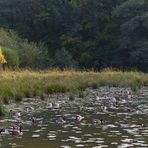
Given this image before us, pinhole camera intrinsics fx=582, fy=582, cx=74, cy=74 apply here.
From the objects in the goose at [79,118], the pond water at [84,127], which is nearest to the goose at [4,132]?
the pond water at [84,127]

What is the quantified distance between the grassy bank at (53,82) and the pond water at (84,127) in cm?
185

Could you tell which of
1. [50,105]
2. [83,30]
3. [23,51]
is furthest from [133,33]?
[50,105]

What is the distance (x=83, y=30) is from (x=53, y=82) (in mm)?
38183

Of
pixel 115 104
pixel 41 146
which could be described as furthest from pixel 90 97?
pixel 41 146

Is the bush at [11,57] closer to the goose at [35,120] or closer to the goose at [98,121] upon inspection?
the goose at [35,120]

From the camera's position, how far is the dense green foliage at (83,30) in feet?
202

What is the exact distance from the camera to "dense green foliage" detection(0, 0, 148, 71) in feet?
202

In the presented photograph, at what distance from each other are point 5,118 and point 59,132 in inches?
123

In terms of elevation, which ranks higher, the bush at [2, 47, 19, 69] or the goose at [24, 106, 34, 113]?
the bush at [2, 47, 19, 69]

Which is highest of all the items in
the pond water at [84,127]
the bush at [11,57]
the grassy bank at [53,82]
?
the bush at [11,57]

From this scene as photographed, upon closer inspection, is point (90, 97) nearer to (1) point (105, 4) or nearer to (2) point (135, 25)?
(2) point (135, 25)

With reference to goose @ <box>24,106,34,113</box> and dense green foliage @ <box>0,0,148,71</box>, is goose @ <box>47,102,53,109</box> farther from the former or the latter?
dense green foliage @ <box>0,0,148,71</box>

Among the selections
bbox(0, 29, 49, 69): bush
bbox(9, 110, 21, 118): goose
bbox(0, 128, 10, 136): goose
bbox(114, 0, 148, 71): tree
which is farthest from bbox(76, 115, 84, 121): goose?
bbox(114, 0, 148, 71): tree

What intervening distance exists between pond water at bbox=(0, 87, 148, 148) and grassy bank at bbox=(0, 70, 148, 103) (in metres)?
1.85
